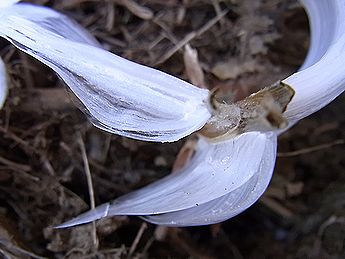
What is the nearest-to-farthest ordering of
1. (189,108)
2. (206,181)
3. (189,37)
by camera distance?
(189,108)
(206,181)
(189,37)

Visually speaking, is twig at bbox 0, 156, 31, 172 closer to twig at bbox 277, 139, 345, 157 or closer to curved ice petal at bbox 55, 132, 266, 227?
curved ice petal at bbox 55, 132, 266, 227

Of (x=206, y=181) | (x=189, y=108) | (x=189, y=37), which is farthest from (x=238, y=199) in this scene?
(x=189, y=37)

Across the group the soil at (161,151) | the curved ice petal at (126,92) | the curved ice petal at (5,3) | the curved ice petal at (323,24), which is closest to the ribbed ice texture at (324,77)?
the curved ice petal at (323,24)

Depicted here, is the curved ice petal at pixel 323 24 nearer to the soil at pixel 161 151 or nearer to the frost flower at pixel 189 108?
the frost flower at pixel 189 108

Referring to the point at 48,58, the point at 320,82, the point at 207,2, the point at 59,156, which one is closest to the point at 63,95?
the point at 59,156

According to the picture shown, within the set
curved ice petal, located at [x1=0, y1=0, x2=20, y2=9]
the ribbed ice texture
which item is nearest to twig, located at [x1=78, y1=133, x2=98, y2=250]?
curved ice petal, located at [x1=0, y1=0, x2=20, y2=9]

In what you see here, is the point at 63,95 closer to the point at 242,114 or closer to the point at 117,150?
the point at 117,150

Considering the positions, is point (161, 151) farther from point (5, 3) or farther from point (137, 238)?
point (5, 3)
